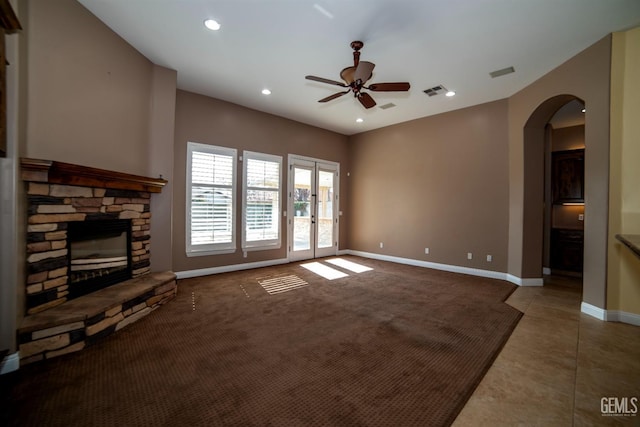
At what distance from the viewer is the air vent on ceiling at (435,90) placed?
4557 millimetres

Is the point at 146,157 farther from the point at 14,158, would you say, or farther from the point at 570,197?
the point at 570,197

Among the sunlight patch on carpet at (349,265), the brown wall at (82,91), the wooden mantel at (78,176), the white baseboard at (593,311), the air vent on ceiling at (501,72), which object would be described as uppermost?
the air vent on ceiling at (501,72)

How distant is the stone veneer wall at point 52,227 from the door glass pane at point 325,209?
4514mm

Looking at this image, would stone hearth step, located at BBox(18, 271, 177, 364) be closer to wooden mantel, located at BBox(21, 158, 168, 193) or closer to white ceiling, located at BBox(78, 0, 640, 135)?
wooden mantel, located at BBox(21, 158, 168, 193)

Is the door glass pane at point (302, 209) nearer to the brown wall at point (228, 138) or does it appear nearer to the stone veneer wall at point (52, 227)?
the brown wall at point (228, 138)

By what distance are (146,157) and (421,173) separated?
17.5ft

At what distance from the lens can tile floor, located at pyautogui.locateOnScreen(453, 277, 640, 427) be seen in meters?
1.71

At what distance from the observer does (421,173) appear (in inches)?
240

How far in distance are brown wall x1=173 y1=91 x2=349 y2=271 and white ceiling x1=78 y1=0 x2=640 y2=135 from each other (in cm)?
46

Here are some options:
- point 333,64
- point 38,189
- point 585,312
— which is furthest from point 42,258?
point 585,312

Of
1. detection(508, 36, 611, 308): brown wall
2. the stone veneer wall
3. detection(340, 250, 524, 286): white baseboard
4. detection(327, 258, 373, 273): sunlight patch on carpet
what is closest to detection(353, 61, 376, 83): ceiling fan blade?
detection(508, 36, 611, 308): brown wall

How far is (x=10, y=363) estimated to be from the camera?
6.70 feet

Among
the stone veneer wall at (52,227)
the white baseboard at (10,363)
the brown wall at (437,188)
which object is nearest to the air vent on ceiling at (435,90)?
the brown wall at (437,188)

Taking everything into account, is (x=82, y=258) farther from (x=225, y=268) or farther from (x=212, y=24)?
(x=212, y=24)
